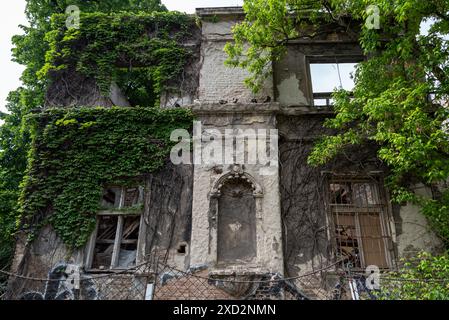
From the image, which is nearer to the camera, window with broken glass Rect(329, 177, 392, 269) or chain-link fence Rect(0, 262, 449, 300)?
chain-link fence Rect(0, 262, 449, 300)

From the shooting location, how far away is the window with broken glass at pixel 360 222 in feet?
24.8

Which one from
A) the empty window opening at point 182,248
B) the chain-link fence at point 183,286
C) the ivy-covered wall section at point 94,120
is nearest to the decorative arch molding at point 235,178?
the empty window opening at point 182,248

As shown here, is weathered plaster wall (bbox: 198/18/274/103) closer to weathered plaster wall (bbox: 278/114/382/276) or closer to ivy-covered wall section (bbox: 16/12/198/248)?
ivy-covered wall section (bbox: 16/12/198/248)

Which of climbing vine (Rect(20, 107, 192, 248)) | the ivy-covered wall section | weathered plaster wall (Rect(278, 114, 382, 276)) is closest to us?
weathered plaster wall (Rect(278, 114, 382, 276))

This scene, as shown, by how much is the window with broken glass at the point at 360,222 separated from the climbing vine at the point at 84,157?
13.1 ft

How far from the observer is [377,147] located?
8.35 metres

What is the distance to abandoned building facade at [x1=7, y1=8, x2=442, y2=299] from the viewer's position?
7.20 metres

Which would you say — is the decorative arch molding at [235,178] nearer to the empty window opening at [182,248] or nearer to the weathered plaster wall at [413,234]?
the empty window opening at [182,248]

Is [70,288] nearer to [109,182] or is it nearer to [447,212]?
[109,182]

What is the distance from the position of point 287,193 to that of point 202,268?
8.28ft

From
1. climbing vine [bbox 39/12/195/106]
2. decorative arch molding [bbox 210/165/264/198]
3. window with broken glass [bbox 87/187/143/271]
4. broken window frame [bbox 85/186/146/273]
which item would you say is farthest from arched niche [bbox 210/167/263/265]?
climbing vine [bbox 39/12/195/106]

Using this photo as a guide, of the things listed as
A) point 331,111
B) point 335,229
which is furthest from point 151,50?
point 335,229

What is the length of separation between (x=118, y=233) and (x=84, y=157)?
201 cm

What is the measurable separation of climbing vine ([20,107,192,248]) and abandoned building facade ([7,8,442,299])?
13.4 inches
